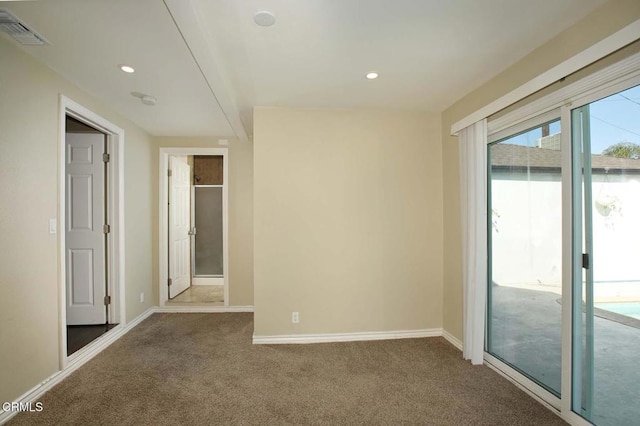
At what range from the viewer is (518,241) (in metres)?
2.40

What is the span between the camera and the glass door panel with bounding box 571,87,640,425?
1617 millimetres

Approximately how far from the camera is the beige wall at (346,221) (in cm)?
307

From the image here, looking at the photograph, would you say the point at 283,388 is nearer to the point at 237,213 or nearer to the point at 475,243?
the point at 475,243

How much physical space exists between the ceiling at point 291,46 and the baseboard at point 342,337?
2414mm

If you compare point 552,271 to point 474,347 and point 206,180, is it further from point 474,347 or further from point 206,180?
point 206,180

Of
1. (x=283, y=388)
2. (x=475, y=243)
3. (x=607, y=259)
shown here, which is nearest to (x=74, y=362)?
(x=283, y=388)

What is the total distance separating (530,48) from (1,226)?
3.75m

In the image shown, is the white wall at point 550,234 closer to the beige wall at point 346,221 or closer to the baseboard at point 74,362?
the beige wall at point 346,221

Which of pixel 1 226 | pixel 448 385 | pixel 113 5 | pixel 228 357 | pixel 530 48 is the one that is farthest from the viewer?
pixel 228 357

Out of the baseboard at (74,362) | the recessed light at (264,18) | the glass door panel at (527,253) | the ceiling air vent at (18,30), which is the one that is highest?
the recessed light at (264,18)

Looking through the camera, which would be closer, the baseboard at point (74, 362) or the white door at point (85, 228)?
the baseboard at point (74, 362)

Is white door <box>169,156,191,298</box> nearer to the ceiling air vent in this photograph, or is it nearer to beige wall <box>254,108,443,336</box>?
beige wall <box>254,108,443,336</box>

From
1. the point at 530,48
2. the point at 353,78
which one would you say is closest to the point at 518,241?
the point at 530,48

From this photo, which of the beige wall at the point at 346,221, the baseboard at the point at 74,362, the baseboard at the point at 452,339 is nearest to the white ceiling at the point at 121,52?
the beige wall at the point at 346,221
